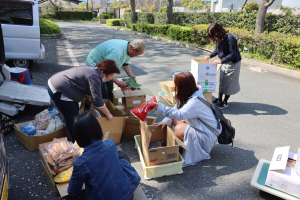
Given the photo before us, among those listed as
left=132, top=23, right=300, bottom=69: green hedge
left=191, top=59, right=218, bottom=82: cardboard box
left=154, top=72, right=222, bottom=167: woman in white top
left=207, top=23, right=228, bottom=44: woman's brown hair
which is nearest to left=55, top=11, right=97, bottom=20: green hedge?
left=132, top=23, right=300, bottom=69: green hedge

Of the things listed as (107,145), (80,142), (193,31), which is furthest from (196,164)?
(193,31)

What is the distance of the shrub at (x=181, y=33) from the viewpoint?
41.3ft

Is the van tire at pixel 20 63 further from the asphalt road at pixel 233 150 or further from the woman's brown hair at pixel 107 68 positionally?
the woman's brown hair at pixel 107 68

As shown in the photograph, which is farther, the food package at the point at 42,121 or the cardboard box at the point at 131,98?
the cardboard box at the point at 131,98

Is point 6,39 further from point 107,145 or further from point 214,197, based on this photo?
point 214,197

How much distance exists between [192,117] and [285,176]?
45.3 inches

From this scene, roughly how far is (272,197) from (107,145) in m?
1.92

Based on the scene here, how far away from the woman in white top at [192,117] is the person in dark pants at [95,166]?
0.99m

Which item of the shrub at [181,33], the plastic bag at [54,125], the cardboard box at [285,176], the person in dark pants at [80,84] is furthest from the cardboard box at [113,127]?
the shrub at [181,33]

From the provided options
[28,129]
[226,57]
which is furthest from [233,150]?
[28,129]

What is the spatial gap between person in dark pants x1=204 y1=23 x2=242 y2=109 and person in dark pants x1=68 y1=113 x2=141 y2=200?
298 cm

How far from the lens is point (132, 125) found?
3469 mm

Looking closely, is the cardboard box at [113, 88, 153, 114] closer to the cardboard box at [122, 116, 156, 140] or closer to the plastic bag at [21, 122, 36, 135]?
the cardboard box at [122, 116, 156, 140]

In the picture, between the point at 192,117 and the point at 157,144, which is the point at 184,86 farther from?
the point at 157,144
